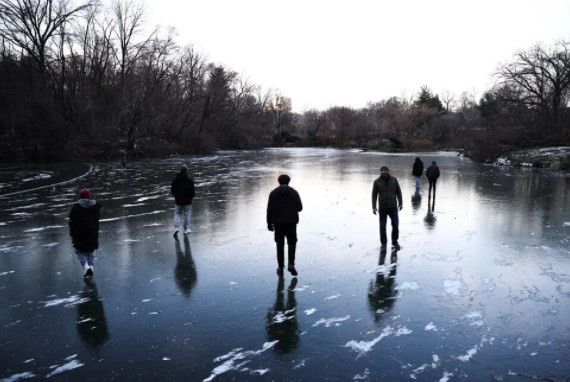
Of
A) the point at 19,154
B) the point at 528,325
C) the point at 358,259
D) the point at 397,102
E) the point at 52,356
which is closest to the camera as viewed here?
the point at 52,356

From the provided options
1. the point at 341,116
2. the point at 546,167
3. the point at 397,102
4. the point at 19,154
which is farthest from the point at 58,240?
the point at 397,102

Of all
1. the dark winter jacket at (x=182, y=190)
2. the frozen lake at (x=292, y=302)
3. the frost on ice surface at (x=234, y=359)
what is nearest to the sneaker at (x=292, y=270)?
the frozen lake at (x=292, y=302)

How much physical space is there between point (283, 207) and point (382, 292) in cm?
207

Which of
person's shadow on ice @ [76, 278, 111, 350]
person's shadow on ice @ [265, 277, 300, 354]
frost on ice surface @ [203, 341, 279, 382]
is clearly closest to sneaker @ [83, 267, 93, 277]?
person's shadow on ice @ [76, 278, 111, 350]

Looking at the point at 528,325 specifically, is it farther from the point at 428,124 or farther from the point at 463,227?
the point at 428,124

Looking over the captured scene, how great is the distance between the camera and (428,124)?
8838 cm

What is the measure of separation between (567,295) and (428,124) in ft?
289

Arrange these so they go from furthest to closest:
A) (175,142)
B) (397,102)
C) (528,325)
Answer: (397,102) → (175,142) → (528,325)

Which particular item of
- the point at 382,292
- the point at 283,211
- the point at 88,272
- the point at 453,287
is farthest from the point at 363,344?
the point at 88,272

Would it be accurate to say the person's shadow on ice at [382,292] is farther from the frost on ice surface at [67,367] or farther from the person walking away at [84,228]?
the person walking away at [84,228]

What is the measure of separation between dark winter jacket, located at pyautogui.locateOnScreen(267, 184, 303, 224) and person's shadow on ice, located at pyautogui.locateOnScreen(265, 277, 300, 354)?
1.15 meters

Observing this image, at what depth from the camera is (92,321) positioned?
5.37 meters

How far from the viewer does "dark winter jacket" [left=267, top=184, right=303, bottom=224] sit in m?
6.78

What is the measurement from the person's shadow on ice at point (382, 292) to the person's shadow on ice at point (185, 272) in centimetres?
282
